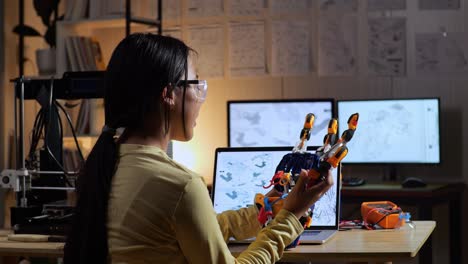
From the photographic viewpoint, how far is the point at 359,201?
386 centimetres

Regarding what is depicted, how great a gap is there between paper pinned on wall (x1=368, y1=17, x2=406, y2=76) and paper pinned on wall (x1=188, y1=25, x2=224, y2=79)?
2.91 feet

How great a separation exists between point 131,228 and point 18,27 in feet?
10.9

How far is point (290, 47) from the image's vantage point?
177 inches

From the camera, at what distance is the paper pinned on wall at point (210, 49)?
4625mm

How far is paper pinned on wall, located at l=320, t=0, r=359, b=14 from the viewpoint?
14.3ft

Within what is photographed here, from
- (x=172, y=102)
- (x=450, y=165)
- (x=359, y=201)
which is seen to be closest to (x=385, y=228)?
(x=172, y=102)

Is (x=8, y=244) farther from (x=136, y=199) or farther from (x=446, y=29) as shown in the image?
(x=446, y=29)

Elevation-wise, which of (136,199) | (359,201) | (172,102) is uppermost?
(172,102)

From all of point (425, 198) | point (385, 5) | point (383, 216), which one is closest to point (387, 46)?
point (385, 5)

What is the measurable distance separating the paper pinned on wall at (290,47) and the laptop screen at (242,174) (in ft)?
6.75

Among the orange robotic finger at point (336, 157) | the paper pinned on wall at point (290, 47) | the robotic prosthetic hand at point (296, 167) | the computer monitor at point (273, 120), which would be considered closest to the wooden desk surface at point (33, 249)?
the robotic prosthetic hand at point (296, 167)

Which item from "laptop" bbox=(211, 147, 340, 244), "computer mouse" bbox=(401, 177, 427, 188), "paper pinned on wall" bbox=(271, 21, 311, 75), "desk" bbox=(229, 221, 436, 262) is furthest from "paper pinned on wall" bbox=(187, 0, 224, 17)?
"desk" bbox=(229, 221, 436, 262)

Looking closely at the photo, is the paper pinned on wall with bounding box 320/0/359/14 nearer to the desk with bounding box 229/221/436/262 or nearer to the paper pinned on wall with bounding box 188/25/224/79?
the paper pinned on wall with bounding box 188/25/224/79

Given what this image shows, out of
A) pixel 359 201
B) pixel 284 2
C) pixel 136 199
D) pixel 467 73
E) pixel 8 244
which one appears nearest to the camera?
pixel 136 199
